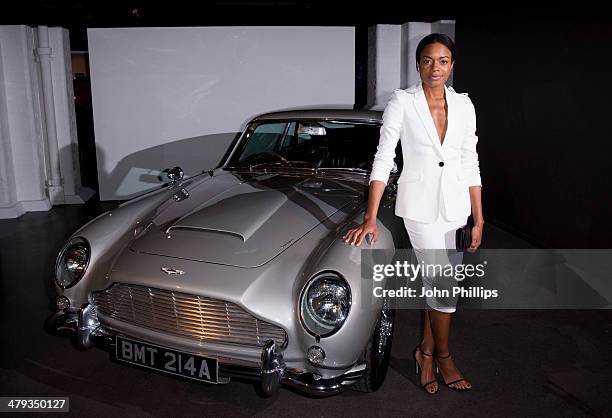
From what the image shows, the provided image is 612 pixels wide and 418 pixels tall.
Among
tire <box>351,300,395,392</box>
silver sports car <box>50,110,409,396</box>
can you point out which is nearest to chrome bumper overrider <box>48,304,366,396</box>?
silver sports car <box>50,110,409,396</box>

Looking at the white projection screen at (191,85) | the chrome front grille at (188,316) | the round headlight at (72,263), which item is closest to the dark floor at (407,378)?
the chrome front grille at (188,316)

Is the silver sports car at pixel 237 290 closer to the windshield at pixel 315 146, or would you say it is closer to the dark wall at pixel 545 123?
the windshield at pixel 315 146

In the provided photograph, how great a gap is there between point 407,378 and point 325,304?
3.14 feet

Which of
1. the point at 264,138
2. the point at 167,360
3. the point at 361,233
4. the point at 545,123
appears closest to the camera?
the point at 167,360

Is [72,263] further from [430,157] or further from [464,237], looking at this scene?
[464,237]

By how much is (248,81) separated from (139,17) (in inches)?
63.1

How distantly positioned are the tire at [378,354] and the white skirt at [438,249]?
245 mm

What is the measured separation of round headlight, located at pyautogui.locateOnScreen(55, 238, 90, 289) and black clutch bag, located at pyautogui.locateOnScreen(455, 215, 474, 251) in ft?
6.10

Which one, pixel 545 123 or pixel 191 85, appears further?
pixel 191 85

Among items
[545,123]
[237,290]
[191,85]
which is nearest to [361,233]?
[237,290]

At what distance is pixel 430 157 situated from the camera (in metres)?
2.51

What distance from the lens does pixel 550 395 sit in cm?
280

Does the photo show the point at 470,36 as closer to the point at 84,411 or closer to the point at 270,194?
the point at 270,194

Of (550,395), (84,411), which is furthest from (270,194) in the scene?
(550,395)
